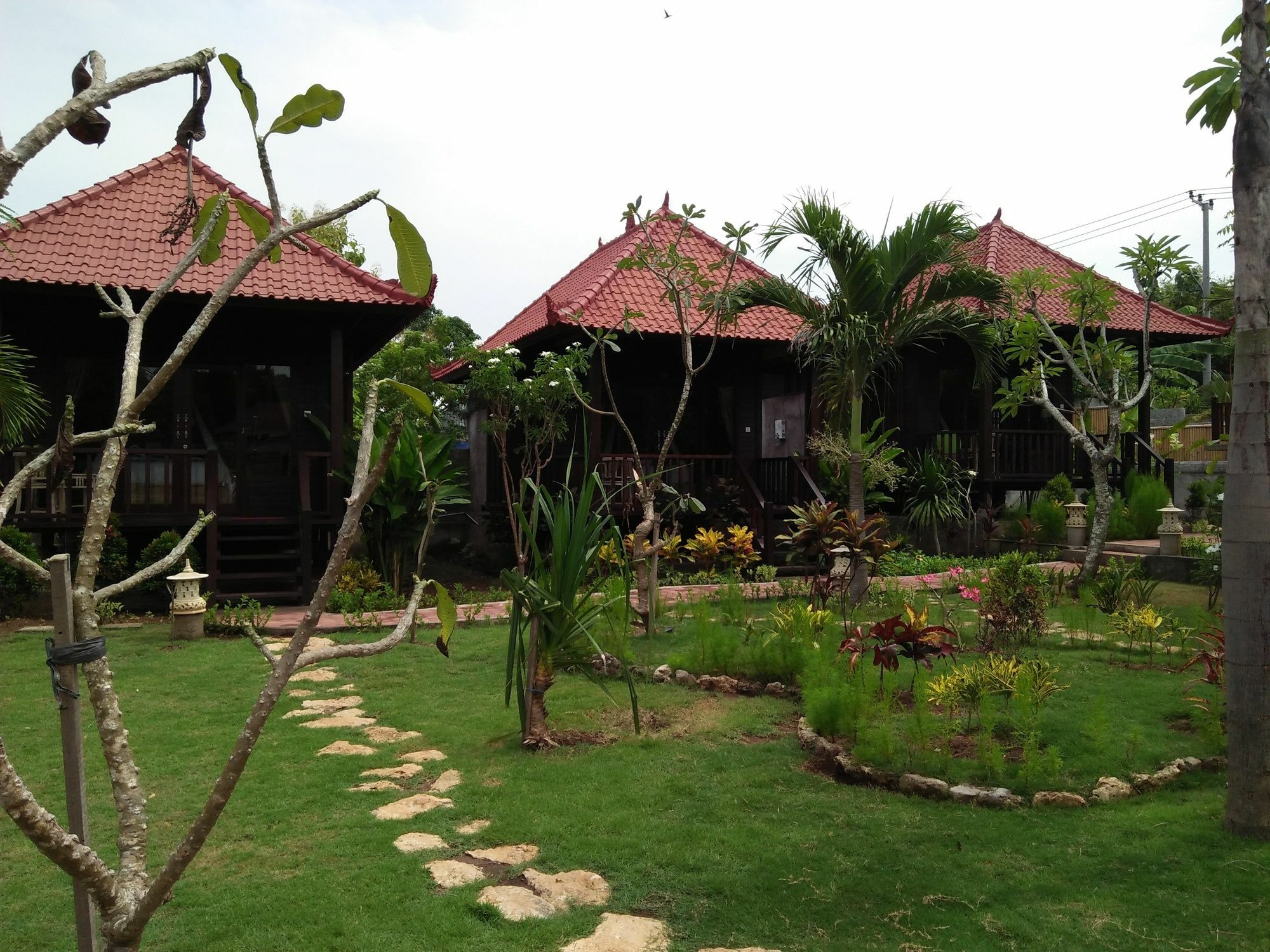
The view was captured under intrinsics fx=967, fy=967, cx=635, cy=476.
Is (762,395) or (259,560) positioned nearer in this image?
(259,560)

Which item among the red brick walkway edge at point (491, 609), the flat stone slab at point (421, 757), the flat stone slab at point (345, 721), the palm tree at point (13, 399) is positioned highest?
the palm tree at point (13, 399)

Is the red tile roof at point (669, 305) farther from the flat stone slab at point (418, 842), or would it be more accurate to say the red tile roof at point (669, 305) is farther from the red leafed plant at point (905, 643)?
the flat stone slab at point (418, 842)

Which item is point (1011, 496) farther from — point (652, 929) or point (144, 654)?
point (652, 929)

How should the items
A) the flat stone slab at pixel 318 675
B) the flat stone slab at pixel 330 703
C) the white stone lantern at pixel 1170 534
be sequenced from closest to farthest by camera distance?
1. the flat stone slab at pixel 330 703
2. the flat stone slab at pixel 318 675
3. the white stone lantern at pixel 1170 534

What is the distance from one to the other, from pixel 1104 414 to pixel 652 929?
22.3 metres

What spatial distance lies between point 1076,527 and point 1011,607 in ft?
21.7

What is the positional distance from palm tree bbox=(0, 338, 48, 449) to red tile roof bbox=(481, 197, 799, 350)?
5056 mm

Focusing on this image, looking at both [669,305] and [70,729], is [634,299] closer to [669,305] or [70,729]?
[669,305]

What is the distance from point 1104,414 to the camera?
22.4 metres

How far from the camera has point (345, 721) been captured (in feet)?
18.9

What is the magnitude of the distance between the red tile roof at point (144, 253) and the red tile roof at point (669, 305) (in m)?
2.50

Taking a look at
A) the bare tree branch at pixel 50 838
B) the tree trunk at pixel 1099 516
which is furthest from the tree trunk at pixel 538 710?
the tree trunk at pixel 1099 516

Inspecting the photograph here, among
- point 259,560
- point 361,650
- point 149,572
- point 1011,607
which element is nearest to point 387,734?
point 149,572

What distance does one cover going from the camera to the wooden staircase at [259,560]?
401 inches
